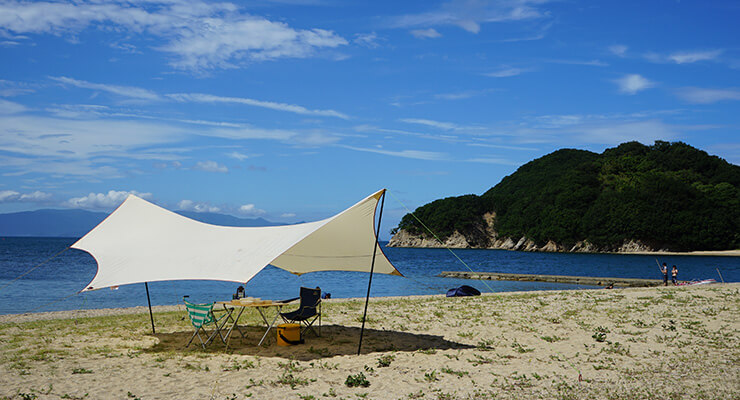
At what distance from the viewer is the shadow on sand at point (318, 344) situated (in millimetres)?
8320

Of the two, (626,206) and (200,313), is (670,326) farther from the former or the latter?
(626,206)

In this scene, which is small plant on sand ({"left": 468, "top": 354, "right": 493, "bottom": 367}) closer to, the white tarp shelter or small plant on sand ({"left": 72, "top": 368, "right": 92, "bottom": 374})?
the white tarp shelter

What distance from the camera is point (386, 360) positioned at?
7.58 m

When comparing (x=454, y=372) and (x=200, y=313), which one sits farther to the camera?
(x=200, y=313)

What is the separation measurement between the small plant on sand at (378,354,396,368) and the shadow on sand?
495 mm

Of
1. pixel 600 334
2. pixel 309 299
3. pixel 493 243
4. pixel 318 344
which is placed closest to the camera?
pixel 318 344

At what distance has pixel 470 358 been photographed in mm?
7770

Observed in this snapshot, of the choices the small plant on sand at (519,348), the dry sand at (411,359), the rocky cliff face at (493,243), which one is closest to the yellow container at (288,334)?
the dry sand at (411,359)

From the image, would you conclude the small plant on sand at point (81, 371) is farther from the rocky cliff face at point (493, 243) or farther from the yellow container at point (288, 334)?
the rocky cliff face at point (493, 243)

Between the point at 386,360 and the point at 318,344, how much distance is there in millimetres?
1820

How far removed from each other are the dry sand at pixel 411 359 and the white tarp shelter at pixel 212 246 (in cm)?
125

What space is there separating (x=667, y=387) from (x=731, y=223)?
80722 millimetres

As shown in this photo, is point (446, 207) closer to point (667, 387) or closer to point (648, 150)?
point (648, 150)

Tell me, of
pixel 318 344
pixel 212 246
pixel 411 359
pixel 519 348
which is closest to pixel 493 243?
pixel 519 348
